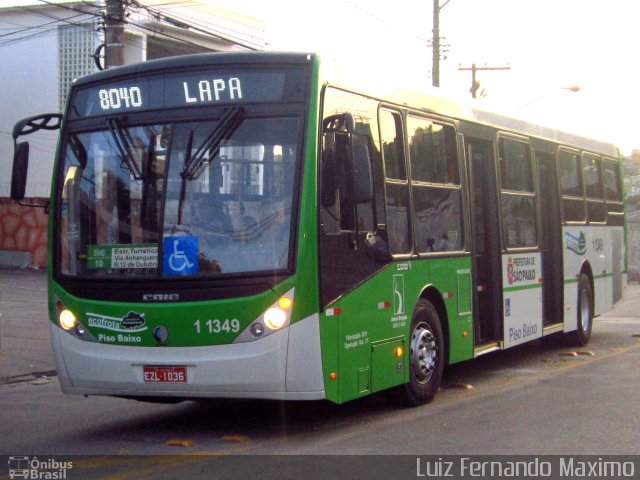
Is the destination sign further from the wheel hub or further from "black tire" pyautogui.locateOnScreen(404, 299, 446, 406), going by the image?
the wheel hub

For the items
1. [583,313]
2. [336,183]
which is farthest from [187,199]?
[583,313]

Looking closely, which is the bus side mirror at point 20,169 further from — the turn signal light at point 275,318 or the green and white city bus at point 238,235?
the turn signal light at point 275,318

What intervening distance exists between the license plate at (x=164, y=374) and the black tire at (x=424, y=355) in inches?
95.2

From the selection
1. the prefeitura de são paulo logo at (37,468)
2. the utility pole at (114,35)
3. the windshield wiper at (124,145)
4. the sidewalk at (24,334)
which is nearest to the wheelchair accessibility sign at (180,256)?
the windshield wiper at (124,145)

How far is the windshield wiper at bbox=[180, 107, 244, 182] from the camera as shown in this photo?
27.2ft

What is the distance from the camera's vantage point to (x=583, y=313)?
15.5 m

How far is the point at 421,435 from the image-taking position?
8422 mm

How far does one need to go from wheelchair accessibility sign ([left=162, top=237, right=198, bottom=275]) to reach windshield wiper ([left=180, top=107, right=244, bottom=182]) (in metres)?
0.51

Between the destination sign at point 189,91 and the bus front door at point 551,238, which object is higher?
the destination sign at point 189,91

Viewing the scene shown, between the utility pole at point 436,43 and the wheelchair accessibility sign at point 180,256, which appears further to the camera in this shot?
the utility pole at point 436,43

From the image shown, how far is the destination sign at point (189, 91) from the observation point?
27.5ft

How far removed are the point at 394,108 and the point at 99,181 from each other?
2.89 meters

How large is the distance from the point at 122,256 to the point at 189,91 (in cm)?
149

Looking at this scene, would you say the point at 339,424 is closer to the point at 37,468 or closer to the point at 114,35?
the point at 37,468
